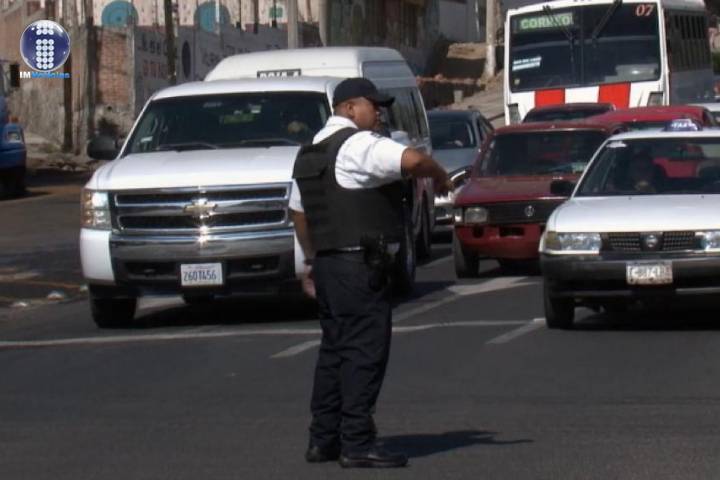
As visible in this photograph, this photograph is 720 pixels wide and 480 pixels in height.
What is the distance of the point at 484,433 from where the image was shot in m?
8.86

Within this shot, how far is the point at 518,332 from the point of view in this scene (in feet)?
41.9

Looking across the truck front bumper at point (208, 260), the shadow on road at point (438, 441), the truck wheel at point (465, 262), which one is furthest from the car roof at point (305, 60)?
the shadow on road at point (438, 441)

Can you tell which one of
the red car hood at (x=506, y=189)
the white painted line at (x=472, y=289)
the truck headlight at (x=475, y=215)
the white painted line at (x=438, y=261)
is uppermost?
the red car hood at (x=506, y=189)

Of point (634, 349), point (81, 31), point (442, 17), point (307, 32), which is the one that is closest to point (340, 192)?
point (634, 349)

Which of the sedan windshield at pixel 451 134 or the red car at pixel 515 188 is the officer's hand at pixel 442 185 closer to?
the red car at pixel 515 188

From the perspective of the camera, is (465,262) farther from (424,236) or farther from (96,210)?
(96,210)

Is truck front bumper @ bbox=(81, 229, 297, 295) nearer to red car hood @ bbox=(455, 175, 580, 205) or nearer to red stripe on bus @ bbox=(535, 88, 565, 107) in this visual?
red car hood @ bbox=(455, 175, 580, 205)

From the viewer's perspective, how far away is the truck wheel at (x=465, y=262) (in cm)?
1691

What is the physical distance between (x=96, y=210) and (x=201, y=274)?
3.69 feet

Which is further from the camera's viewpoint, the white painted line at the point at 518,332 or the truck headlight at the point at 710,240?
the white painted line at the point at 518,332

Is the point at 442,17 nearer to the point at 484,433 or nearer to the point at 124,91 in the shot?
the point at 124,91

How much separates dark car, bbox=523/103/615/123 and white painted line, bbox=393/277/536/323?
28.2 feet

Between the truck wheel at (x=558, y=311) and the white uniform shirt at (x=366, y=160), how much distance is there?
509cm

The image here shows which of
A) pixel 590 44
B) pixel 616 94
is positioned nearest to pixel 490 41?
pixel 590 44
